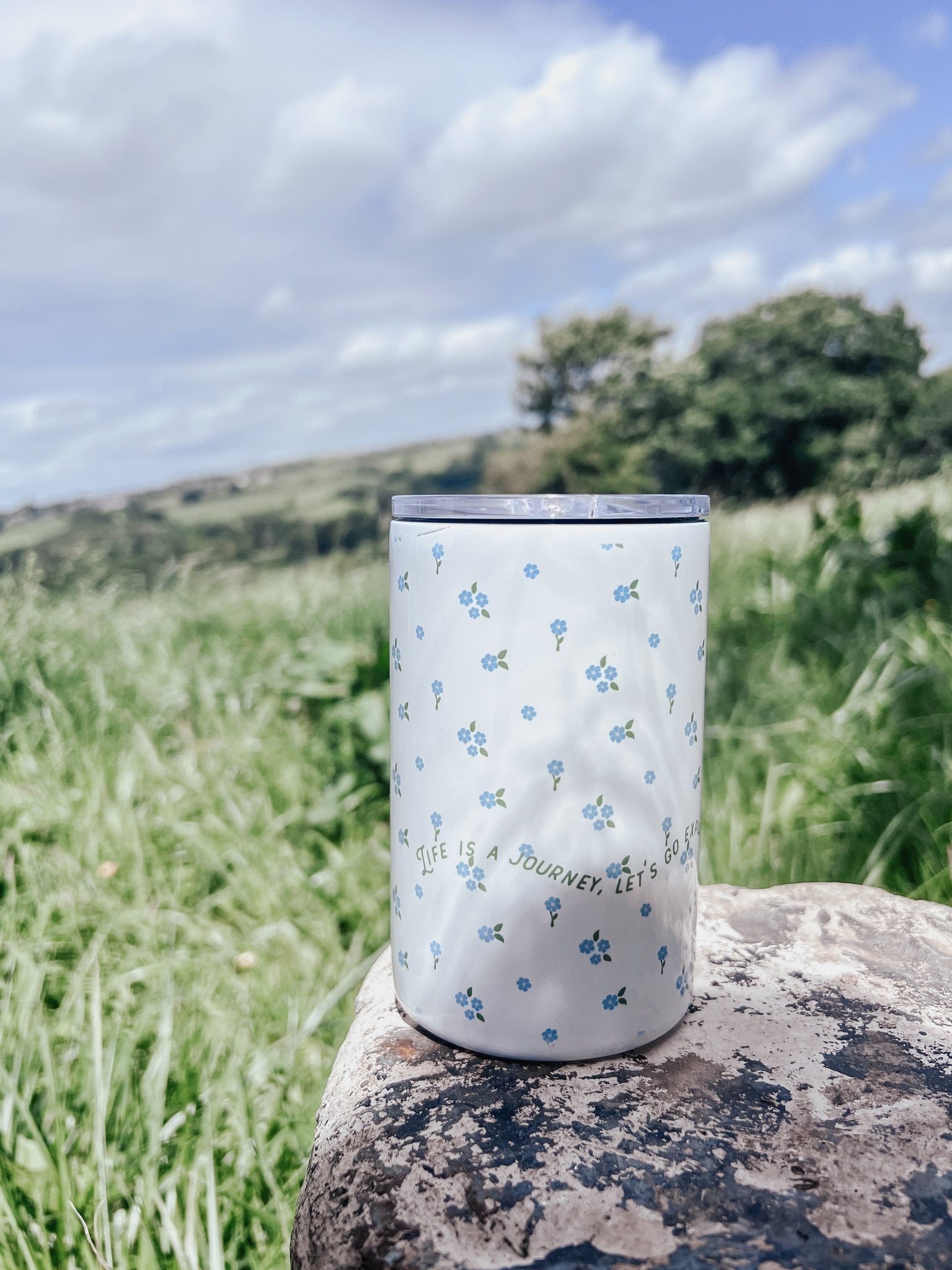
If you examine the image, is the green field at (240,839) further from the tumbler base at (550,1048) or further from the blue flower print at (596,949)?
the blue flower print at (596,949)

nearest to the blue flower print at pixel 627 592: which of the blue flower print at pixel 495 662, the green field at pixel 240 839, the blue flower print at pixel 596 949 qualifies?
the blue flower print at pixel 495 662

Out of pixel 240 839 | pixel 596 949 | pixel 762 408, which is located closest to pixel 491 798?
pixel 596 949

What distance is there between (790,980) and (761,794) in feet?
4.37

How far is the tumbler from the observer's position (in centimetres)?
81

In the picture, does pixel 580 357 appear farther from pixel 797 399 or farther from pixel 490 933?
pixel 490 933

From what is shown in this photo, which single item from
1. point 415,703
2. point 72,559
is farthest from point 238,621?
point 415,703

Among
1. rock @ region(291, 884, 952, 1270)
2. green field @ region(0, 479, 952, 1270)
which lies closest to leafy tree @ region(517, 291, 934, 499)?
green field @ region(0, 479, 952, 1270)

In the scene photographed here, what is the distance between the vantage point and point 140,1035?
1678mm

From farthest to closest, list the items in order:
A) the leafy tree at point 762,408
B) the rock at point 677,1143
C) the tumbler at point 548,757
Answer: the leafy tree at point 762,408
the tumbler at point 548,757
the rock at point 677,1143

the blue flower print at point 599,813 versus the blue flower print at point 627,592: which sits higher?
the blue flower print at point 627,592

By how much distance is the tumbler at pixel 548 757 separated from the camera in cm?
81

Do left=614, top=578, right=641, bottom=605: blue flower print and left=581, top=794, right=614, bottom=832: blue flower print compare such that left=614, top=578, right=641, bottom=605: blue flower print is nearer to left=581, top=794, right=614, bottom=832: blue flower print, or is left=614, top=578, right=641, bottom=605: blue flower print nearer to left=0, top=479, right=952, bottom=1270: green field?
left=581, top=794, right=614, bottom=832: blue flower print

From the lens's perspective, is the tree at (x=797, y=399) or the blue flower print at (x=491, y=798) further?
the tree at (x=797, y=399)

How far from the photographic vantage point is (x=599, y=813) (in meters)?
0.85
